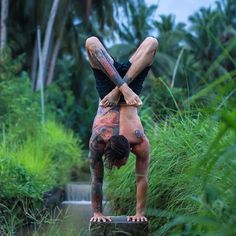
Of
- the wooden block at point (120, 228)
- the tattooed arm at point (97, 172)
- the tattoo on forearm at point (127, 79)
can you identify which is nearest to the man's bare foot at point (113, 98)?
A: the tattoo on forearm at point (127, 79)

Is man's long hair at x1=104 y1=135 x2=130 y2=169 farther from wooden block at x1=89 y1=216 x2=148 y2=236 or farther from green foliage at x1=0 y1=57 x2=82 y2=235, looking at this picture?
green foliage at x1=0 y1=57 x2=82 y2=235

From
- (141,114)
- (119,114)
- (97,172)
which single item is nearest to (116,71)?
(119,114)

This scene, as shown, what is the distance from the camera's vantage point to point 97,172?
505 cm

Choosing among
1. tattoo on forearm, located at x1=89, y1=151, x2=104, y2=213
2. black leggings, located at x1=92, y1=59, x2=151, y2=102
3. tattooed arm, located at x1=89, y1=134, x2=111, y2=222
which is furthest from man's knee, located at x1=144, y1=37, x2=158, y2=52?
tattoo on forearm, located at x1=89, y1=151, x2=104, y2=213

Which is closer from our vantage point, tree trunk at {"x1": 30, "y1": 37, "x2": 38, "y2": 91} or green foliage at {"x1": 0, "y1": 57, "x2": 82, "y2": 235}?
green foliage at {"x1": 0, "y1": 57, "x2": 82, "y2": 235}

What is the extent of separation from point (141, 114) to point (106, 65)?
4594 millimetres

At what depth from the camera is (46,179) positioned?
32.3ft

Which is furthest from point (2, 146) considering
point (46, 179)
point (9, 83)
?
point (9, 83)

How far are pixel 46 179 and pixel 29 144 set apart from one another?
5.32ft

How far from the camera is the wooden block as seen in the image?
15.9 feet

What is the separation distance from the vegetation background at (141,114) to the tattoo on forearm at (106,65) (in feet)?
2.13

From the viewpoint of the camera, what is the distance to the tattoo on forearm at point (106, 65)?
16.2ft

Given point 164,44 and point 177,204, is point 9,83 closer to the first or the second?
point 177,204

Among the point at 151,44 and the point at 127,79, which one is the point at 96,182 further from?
the point at 151,44
